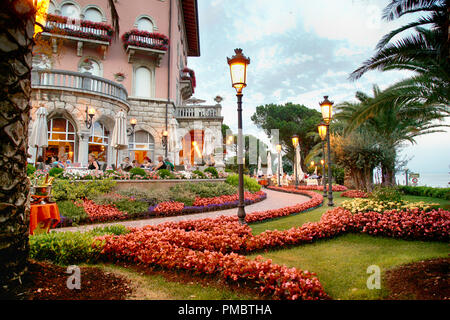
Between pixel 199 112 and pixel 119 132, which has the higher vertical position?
pixel 199 112

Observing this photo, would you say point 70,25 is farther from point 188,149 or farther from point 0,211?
Result: point 0,211

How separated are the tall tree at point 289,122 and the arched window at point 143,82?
2544cm

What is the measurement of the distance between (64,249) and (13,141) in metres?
2.14

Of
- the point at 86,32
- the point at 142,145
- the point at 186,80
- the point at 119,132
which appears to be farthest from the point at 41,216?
the point at 186,80

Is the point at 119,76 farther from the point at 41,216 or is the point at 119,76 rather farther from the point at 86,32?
the point at 41,216

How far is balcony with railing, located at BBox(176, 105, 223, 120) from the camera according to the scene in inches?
874

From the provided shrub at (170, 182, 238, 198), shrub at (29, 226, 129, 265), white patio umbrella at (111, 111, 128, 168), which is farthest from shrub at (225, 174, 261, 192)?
shrub at (29, 226, 129, 265)

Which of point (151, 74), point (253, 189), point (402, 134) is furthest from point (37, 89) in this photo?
point (402, 134)

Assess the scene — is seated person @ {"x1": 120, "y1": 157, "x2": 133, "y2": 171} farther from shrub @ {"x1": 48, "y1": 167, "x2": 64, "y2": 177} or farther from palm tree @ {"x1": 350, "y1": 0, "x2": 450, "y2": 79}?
palm tree @ {"x1": 350, "y1": 0, "x2": 450, "y2": 79}

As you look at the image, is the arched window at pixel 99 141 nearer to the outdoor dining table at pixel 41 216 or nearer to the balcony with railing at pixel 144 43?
the balcony with railing at pixel 144 43

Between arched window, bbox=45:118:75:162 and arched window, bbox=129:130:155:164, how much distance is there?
186 inches

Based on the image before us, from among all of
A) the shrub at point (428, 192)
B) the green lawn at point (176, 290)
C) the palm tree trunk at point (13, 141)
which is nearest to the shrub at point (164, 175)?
the green lawn at point (176, 290)

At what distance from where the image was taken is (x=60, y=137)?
1594 cm

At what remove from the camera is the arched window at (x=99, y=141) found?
17.0 m
